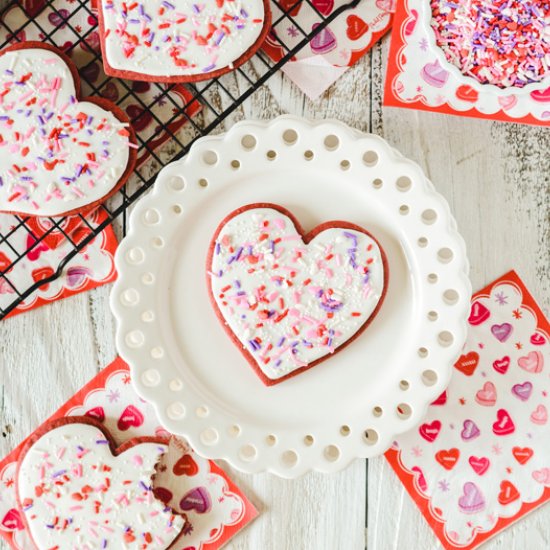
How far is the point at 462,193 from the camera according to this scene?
4.00 feet

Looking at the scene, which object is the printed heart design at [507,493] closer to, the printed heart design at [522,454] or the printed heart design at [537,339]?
the printed heart design at [522,454]

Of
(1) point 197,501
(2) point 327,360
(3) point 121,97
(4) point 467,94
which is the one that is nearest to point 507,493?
(2) point 327,360

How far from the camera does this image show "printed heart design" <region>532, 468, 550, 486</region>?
3.95 feet

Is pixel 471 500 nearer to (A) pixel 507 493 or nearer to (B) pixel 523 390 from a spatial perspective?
(A) pixel 507 493

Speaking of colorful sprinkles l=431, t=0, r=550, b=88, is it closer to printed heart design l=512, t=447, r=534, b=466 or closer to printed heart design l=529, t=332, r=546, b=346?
printed heart design l=529, t=332, r=546, b=346

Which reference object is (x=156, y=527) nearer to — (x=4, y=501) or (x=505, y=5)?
(x=4, y=501)

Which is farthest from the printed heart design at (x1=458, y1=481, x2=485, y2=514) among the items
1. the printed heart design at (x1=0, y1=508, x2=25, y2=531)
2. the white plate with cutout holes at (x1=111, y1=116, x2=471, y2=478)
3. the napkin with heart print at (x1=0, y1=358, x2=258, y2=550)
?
the printed heart design at (x1=0, y1=508, x2=25, y2=531)

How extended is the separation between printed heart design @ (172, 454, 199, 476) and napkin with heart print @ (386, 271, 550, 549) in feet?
1.12

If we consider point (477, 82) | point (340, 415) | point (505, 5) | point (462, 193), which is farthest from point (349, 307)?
point (505, 5)

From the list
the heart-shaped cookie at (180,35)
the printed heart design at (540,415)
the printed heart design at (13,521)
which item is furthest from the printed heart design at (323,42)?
the printed heart design at (13,521)

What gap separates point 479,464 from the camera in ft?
3.99

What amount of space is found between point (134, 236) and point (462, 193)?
558 mm

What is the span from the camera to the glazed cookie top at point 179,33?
1071 millimetres

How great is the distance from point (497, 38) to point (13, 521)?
1147 millimetres
